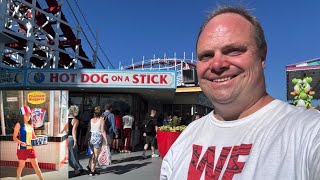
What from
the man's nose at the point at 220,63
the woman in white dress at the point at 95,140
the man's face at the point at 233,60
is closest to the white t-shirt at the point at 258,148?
the man's face at the point at 233,60

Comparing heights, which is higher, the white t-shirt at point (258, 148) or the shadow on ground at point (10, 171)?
the white t-shirt at point (258, 148)

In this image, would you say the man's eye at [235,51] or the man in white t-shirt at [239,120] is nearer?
the man in white t-shirt at [239,120]

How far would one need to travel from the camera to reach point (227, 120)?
61.6 inches

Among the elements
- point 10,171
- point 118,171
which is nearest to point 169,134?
point 118,171

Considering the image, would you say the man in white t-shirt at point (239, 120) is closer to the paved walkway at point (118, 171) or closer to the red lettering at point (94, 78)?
the paved walkway at point (118, 171)

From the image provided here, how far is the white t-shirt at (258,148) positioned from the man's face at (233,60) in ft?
0.35

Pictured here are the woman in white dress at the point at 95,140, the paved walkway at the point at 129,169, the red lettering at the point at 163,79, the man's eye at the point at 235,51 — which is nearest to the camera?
the man's eye at the point at 235,51

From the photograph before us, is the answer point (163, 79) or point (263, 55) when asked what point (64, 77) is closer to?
point (163, 79)

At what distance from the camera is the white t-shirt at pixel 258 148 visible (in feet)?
3.81

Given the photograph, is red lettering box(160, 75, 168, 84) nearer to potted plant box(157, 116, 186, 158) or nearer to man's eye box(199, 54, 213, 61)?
potted plant box(157, 116, 186, 158)

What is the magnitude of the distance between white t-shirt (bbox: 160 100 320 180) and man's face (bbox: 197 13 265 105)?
4.2 inches

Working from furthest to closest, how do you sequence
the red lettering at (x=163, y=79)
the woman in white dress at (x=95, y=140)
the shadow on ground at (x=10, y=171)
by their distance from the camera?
the red lettering at (x=163, y=79), the woman in white dress at (x=95, y=140), the shadow on ground at (x=10, y=171)

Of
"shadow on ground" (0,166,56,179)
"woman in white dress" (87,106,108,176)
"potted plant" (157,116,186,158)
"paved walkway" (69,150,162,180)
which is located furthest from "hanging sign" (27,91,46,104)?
"potted plant" (157,116,186,158)

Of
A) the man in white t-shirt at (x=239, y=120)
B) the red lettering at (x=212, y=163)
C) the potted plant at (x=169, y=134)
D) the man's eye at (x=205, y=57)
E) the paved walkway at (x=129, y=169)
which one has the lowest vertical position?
the paved walkway at (x=129, y=169)
